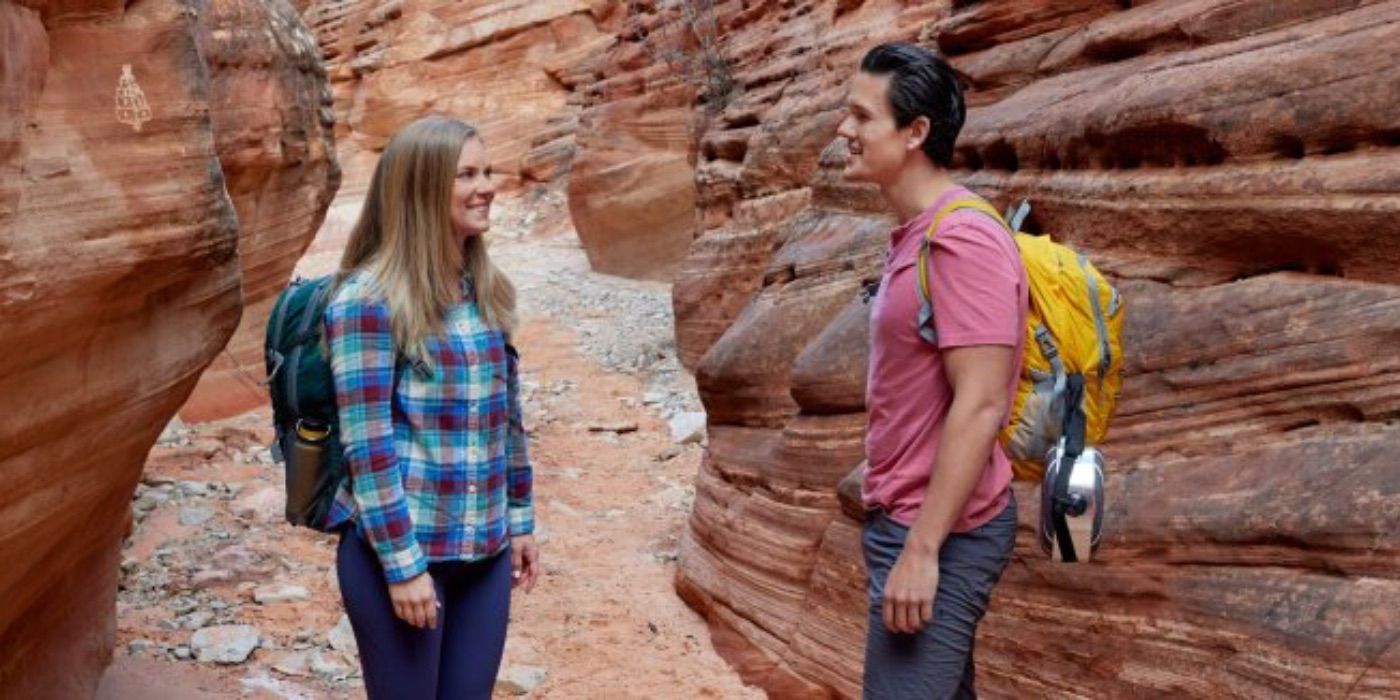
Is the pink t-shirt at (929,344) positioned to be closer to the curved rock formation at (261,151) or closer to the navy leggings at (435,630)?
the navy leggings at (435,630)

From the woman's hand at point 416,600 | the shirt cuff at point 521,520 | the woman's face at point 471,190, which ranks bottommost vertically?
the shirt cuff at point 521,520

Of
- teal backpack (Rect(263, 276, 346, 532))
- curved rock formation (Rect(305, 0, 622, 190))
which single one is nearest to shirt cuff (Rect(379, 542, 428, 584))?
teal backpack (Rect(263, 276, 346, 532))

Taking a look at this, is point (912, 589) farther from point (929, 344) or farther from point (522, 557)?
point (522, 557)

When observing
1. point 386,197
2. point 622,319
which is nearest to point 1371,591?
point 386,197

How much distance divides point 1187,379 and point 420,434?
98.8 inches

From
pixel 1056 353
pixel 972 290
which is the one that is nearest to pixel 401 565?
pixel 972 290

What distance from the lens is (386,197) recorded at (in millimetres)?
3240

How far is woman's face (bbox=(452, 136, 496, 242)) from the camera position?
3219 mm

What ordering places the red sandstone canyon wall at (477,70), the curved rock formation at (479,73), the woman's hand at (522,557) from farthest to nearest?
1. the curved rock formation at (479,73)
2. the red sandstone canyon wall at (477,70)
3. the woman's hand at (522,557)

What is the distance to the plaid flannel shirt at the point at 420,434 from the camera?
3080 mm

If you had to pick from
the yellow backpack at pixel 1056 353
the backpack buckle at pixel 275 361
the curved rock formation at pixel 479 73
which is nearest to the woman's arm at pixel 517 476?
the backpack buckle at pixel 275 361

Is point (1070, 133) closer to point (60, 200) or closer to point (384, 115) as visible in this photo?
point (60, 200)

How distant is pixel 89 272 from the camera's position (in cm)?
339

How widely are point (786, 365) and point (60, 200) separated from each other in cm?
424
